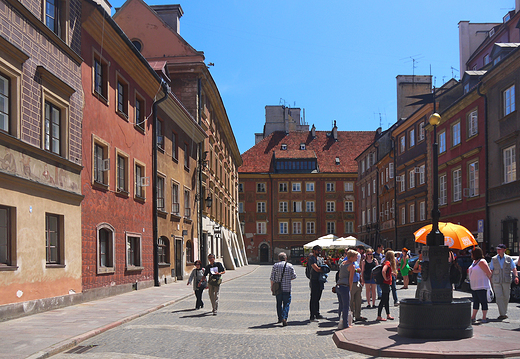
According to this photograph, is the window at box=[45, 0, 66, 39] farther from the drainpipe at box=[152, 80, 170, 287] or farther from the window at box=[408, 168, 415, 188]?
the window at box=[408, 168, 415, 188]

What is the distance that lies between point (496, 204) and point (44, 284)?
20.9m

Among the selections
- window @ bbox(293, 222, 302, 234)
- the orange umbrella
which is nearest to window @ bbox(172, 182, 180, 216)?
the orange umbrella

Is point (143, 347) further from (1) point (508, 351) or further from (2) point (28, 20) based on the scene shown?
(2) point (28, 20)

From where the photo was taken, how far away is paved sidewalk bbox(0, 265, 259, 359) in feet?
30.8

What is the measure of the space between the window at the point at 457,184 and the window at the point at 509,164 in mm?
5777

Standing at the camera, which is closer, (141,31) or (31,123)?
(31,123)

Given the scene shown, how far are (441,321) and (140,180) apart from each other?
16299mm

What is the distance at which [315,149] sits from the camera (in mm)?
78438

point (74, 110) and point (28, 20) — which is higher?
point (28, 20)

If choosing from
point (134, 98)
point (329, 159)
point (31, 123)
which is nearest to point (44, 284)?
point (31, 123)

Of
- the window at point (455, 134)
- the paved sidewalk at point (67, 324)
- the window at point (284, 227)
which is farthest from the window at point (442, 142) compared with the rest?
the window at point (284, 227)

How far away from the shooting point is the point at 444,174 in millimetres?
35656

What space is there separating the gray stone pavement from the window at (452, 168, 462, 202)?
56.1ft

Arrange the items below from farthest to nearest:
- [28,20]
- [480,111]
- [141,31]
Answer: [141,31]
[480,111]
[28,20]
